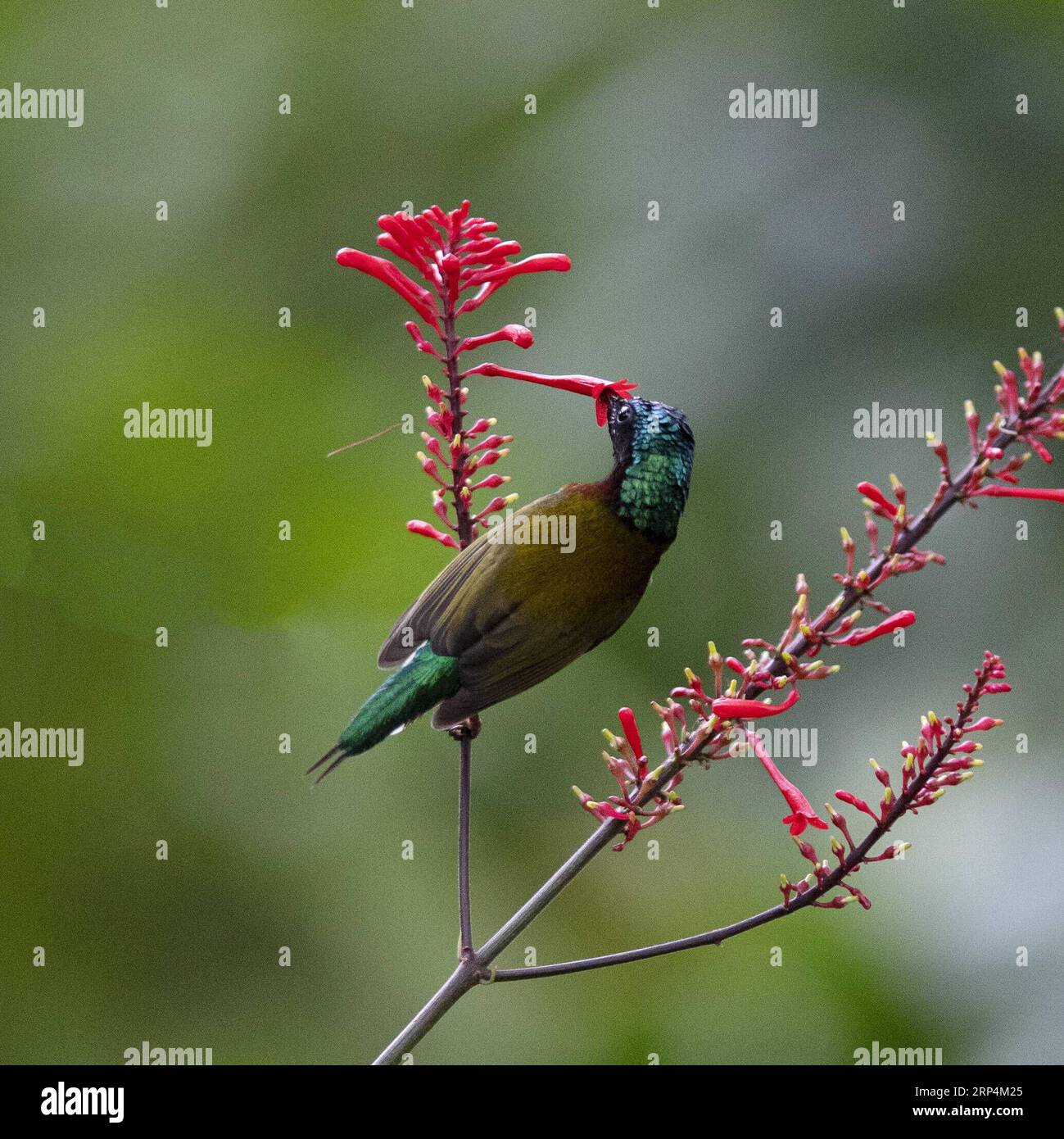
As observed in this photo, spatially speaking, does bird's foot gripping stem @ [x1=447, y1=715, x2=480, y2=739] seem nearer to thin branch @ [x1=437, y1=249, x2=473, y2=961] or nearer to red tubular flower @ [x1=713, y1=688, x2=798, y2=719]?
thin branch @ [x1=437, y1=249, x2=473, y2=961]

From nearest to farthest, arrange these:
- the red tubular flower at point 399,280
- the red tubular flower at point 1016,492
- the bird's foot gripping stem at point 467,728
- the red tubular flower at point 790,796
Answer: the red tubular flower at point 1016,492, the red tubular flower at point 790,796, the red tubular flower at point 399,280, the bird's foot gripping stem at point 467,728

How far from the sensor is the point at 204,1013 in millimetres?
5340

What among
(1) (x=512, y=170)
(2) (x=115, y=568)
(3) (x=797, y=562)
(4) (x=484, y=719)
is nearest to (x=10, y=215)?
(2) (x=115, y=568)

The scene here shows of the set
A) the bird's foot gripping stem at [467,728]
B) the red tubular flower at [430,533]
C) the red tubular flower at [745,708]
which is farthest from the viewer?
the bird's foot gripping stem at [467,728]

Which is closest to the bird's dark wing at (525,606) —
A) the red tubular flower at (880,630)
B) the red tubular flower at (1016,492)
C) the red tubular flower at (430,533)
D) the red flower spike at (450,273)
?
the red tubular flower at (430,533)

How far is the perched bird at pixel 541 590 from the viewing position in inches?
93.1

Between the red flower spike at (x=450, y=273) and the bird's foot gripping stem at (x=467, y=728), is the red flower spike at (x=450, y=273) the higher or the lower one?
the higher one

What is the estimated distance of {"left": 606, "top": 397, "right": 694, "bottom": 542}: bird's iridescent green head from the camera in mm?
2436

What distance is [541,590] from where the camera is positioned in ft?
7.96

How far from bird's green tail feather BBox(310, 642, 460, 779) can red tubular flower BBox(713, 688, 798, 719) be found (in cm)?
63

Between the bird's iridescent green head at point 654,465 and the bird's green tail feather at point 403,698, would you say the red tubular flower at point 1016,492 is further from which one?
the bird's green tail feather at point 403,698

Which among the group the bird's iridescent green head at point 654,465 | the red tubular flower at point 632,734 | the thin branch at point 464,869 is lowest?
the thin branch at point 464,869

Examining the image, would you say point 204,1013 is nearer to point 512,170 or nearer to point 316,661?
point 316,661

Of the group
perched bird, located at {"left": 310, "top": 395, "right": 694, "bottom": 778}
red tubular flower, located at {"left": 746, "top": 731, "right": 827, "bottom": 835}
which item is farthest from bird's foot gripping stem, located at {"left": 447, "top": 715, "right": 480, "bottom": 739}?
red tubular flower, located at {"left": 746, "top": 731, "right": 827, "bottom": 835}
